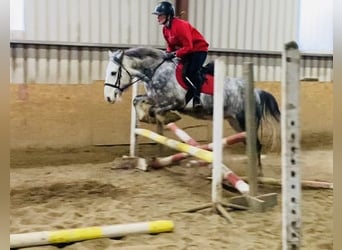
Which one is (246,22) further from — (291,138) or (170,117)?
(291,138)

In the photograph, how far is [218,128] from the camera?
2.03 m

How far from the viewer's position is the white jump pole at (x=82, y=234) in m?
1.60

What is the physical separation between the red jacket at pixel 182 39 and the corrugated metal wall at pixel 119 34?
25 cm

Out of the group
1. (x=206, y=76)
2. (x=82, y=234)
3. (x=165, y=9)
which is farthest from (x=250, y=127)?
(x=165, y=9)

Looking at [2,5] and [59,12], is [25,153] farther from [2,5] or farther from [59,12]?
[2,5]

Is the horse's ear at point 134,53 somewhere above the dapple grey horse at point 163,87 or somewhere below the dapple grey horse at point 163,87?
above

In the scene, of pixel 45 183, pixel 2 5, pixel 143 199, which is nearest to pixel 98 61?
pixel 45 183

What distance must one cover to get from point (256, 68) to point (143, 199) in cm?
149

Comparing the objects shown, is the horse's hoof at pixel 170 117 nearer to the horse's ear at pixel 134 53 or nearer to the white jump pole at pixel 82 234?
the horse's ear at pixel 134 53

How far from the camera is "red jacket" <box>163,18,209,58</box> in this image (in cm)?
276

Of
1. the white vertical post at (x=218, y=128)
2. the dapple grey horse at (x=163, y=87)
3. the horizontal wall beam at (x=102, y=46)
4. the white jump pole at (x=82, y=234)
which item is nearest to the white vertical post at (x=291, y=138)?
the white jump pole at (x=82, y=234)

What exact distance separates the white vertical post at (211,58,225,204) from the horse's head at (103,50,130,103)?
0.89m

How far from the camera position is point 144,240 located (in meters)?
1.75

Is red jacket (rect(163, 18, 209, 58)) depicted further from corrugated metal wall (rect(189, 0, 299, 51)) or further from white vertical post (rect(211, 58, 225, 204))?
white vertical post (rect(211, 58, 225, 204))
